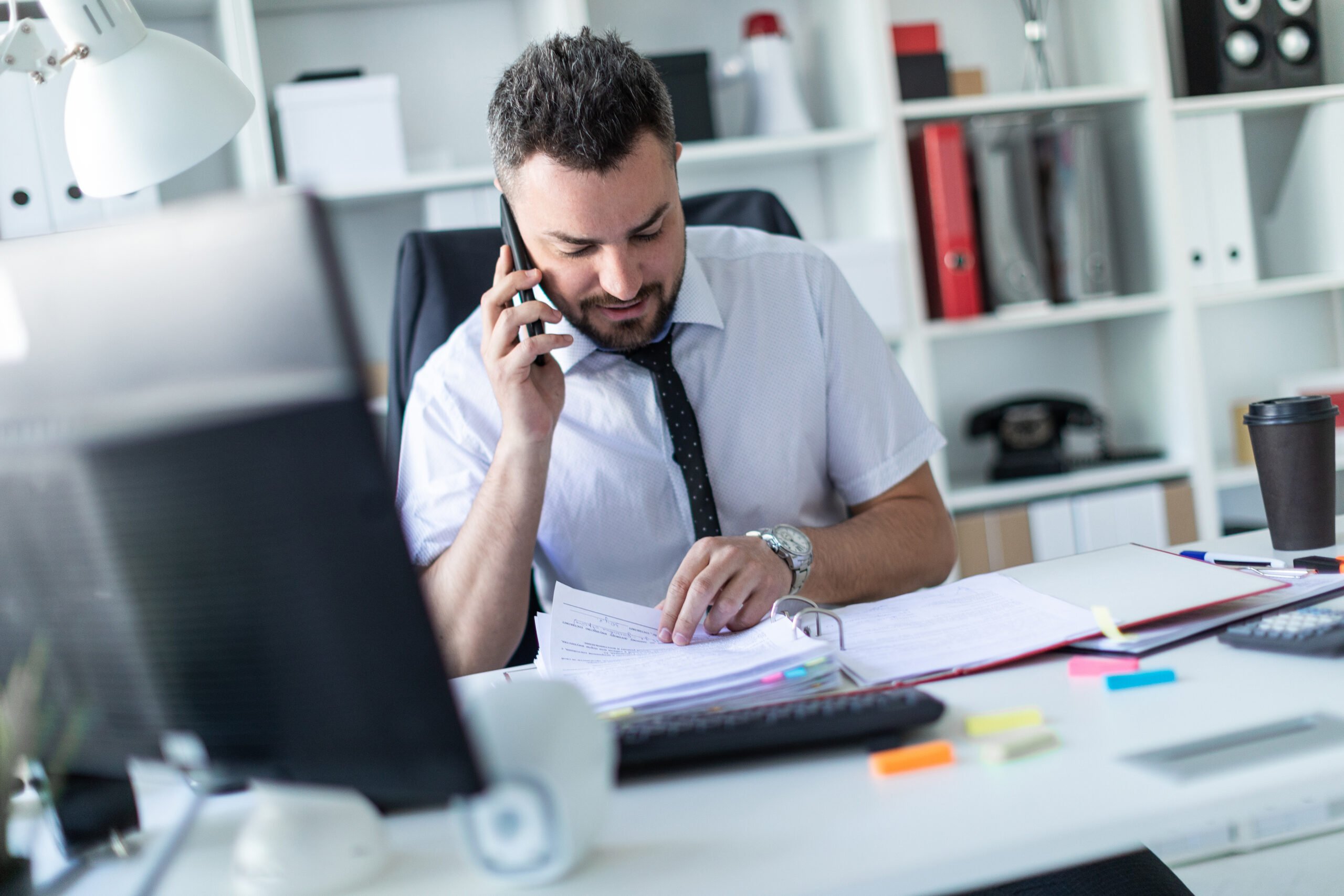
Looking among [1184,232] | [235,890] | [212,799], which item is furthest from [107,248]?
[1184,232]

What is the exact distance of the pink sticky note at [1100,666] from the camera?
0.75 m

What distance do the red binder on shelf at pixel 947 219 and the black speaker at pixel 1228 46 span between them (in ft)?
2.05

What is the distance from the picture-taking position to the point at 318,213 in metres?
0.38

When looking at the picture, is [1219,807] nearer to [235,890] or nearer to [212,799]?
[235,890]

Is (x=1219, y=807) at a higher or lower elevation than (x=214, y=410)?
lower

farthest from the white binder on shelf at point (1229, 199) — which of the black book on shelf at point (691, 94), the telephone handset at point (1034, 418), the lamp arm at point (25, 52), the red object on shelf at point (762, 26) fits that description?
the lamp arm at point (25, 52)

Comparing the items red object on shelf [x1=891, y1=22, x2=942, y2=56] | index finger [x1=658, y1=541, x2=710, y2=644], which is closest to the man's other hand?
index finger [x1=658, y1=541, x2=710, y2=644]

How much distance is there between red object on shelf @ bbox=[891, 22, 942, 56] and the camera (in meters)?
2.37

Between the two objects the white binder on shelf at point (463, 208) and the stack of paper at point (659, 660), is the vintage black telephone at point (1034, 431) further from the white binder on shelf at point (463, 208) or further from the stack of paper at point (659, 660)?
the stack of paper at point (659, 660)

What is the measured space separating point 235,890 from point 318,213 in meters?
0.37

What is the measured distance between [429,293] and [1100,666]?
1036mm

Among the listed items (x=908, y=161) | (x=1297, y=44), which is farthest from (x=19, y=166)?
(x=1297, y=44)

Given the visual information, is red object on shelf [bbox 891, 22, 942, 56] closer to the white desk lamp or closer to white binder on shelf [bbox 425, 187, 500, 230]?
white binder on shelf [bbox 425, 187, 500, 230]

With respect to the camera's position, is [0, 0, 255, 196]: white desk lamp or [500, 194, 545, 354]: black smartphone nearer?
[0, 0, 255, 196]: white desk lamp
